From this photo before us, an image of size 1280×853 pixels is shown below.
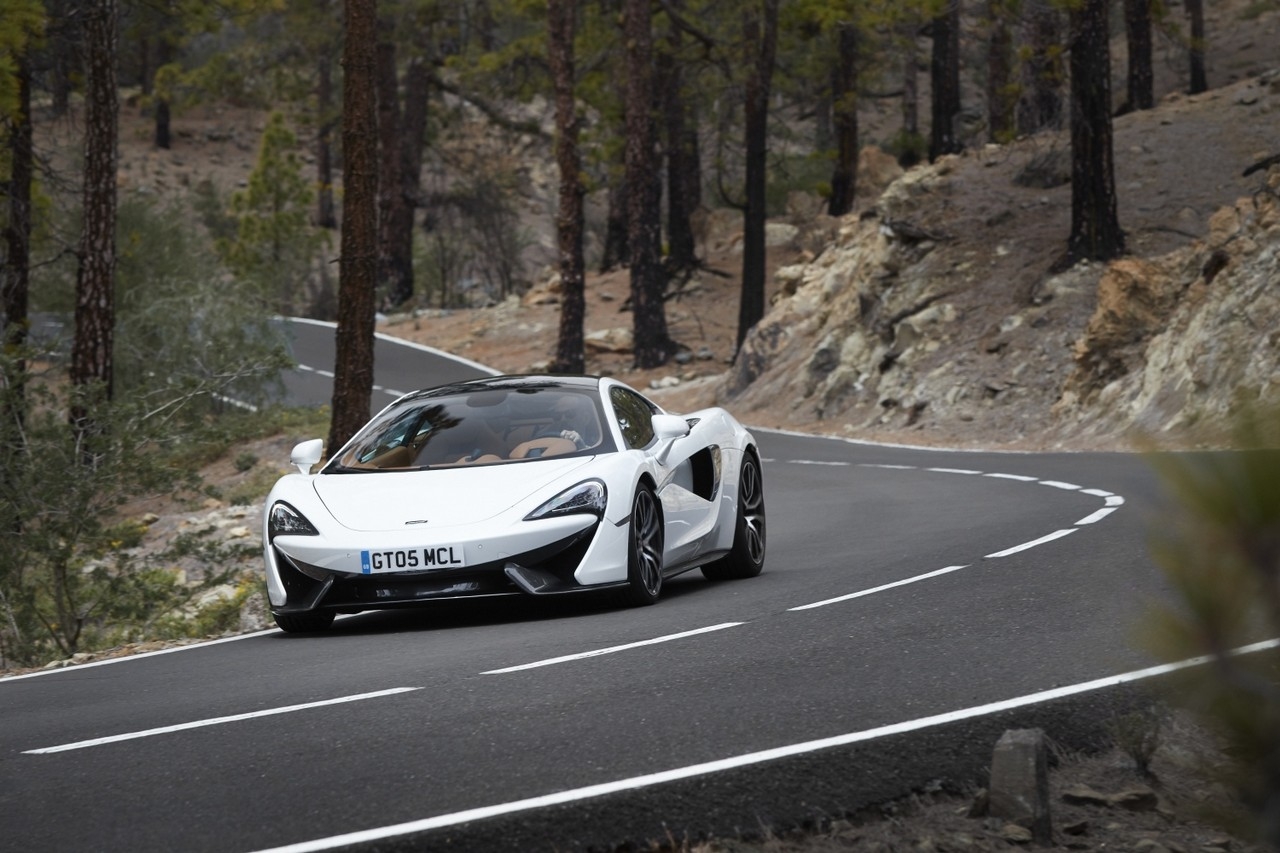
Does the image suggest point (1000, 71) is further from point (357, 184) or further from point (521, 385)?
point (521, 385)

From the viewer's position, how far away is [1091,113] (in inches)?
1080

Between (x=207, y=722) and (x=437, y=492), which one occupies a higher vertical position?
(x=437, y=492)

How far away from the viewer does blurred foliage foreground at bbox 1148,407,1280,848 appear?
290 cm

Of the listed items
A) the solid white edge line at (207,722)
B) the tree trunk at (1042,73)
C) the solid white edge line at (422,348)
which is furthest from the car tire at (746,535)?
the solid white edge line at (422,348)

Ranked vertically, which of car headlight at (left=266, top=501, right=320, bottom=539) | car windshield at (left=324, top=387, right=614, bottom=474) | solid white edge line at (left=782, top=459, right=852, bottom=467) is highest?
car windshield at (left=324, top=387, right=614, bottom=474)

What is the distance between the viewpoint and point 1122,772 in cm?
588

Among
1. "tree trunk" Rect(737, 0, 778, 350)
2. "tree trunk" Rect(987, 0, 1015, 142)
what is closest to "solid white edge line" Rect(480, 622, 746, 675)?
"tree trunk" Rect(987, 0, 1015, 142)

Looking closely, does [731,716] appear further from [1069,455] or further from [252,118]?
[252,118]

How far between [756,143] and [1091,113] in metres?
12.7

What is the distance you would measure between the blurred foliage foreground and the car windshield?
7.01 meters

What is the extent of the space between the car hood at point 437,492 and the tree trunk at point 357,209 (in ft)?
29.1

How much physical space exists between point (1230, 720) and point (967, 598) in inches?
247

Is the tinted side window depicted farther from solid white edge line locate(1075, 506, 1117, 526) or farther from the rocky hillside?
the rocky hillside

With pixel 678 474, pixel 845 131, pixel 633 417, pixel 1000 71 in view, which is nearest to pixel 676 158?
pixel 845 131
